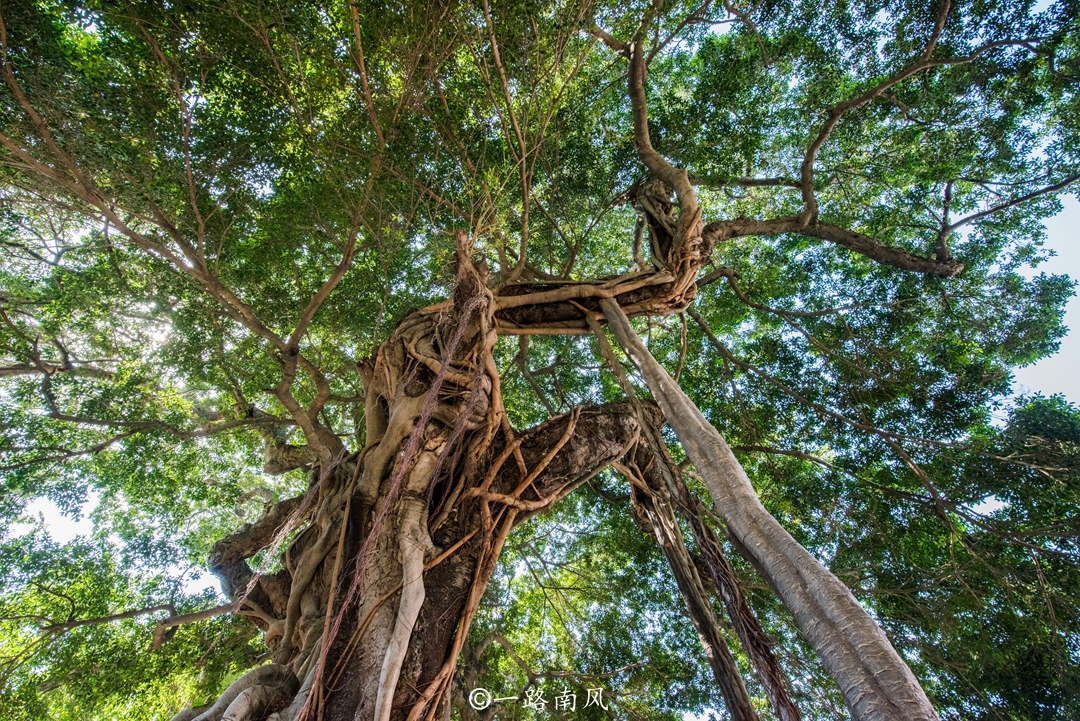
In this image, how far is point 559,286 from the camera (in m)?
3.78

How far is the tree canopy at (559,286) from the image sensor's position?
370 centimetres

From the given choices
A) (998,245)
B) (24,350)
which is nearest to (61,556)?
(24,350)

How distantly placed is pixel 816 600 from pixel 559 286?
9.13 ft

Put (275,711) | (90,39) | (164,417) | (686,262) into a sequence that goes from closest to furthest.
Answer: (275,711) < (686,262) < (90,39) < (164,417)

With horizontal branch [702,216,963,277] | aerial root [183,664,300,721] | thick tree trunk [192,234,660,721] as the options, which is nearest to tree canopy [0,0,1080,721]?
horizontal branch [702,216,963,277]

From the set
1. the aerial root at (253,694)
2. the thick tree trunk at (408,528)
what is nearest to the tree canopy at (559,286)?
the thick tree trunk at (408,528)

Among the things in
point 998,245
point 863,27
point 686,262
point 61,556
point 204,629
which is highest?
point 863,27

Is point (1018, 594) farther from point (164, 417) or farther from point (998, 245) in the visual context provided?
point (164, 417)

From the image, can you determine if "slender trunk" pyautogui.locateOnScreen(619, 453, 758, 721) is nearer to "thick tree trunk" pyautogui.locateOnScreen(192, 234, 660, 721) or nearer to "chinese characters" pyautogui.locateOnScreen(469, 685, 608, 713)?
"thick tree trunk" pyautogui.locateOnScreen(192, 234, 660, 721)

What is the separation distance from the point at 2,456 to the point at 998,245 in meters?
9.62

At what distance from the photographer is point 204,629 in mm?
4852

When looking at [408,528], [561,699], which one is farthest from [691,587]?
[561,699]

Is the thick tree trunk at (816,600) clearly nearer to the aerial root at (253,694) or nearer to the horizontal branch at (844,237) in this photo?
the aerial root at (253,694)

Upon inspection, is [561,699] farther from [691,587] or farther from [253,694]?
[253,694]
